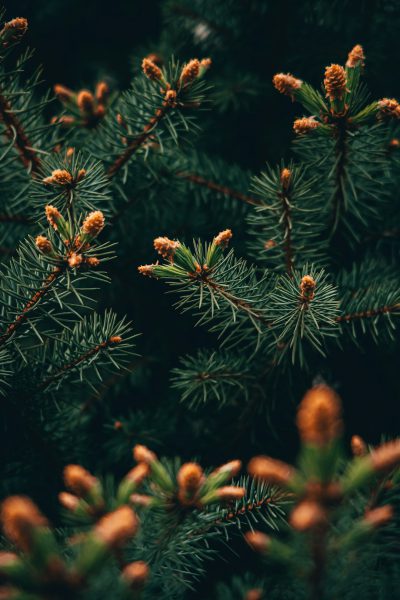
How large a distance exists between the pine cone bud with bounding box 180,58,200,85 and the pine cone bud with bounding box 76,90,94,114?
274 mm

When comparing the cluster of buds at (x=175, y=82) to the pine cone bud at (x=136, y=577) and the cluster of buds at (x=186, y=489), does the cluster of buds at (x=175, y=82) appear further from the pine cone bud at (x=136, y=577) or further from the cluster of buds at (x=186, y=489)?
the pine cone bud at (x=136, y=577)

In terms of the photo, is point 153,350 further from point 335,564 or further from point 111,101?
point 335,564

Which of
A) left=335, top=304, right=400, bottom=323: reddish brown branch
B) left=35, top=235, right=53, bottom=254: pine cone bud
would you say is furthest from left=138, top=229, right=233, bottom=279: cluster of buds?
left=335, top=304, right=400, bottom=323: reddish brown branch

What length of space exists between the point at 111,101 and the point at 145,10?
0.65 metres

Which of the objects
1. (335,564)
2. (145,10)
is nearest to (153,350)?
(335,564)

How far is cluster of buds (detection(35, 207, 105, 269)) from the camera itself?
630mm

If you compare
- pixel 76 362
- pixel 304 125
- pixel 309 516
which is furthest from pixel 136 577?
pixel 304 125

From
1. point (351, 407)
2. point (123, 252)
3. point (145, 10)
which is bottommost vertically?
point (351, 407)

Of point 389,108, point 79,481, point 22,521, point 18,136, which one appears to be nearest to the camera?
point 22,521

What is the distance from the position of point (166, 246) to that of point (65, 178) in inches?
8.2

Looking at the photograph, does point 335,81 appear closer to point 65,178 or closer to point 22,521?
point 65,178

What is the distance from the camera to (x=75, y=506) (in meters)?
0.48

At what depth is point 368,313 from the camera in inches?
30.5

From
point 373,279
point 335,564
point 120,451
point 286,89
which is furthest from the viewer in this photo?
point 120,451
